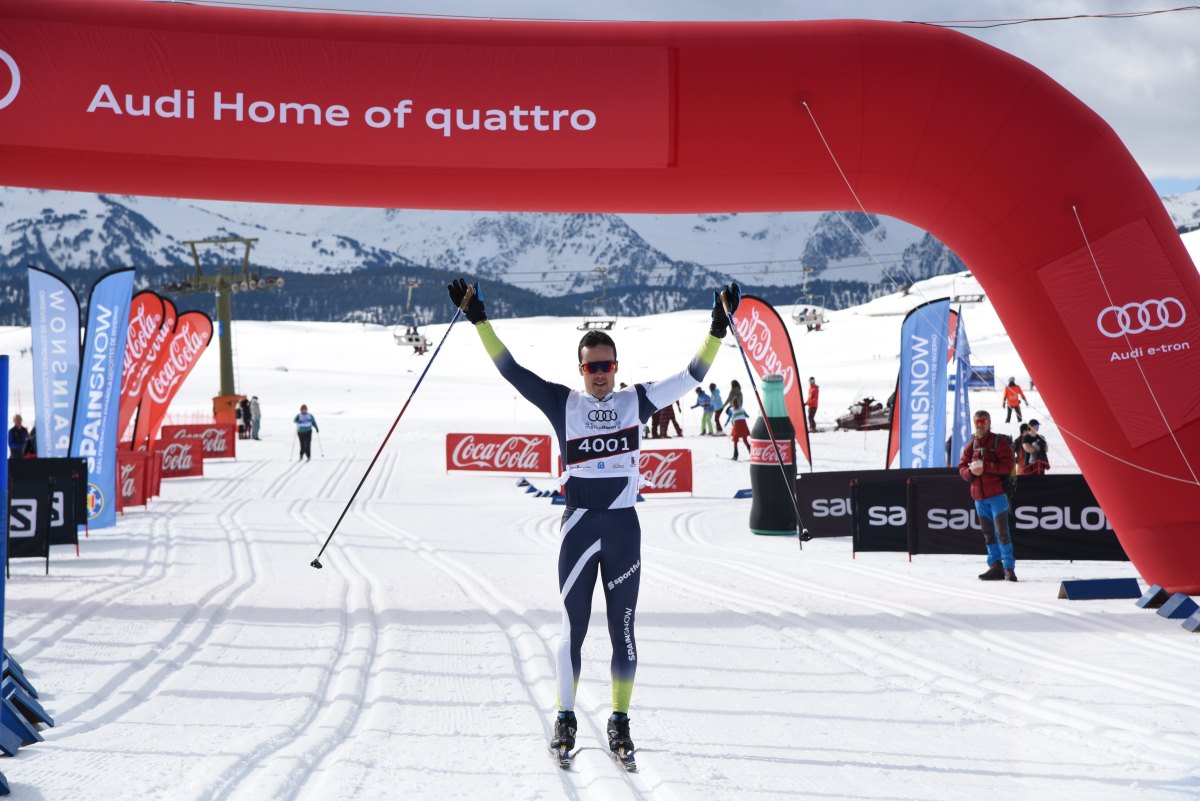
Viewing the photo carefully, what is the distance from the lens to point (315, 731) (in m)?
4.76

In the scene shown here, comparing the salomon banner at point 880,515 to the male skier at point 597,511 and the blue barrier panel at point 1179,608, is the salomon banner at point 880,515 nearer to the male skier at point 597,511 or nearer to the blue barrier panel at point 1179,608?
the blue barrier panel at point 1179,608

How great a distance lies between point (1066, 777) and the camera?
420cm

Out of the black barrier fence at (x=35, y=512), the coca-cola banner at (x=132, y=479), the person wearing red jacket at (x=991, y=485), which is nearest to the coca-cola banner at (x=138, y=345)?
the coca-cola banner at (x=132, y=479)

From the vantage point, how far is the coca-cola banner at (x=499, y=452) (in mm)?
22844

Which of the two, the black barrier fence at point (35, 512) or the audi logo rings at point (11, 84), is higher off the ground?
the audi logo rings at point (11, 84)

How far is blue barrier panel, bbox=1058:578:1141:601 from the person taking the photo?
8.30 meters

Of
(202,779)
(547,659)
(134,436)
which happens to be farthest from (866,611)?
(134,436)

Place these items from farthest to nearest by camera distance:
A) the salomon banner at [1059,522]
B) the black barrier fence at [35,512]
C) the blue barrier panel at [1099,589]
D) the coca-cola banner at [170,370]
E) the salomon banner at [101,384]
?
1. the coca-cola banner at [170,370]
2. the salomon banner at [101,384]
3. the salomon banner at [1059,522]
4. the black barrier fence at [35,512]
5. the blue barrier panel at [1099,589]

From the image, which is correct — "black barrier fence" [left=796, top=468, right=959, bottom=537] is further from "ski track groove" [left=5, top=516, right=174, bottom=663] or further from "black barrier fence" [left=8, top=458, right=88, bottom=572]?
"black barrier fence" [left=8, top=458, right=88, bottom=572]

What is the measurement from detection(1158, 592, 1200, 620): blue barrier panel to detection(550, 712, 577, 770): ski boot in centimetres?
498

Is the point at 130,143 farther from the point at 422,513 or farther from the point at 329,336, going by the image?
the point at 329,336

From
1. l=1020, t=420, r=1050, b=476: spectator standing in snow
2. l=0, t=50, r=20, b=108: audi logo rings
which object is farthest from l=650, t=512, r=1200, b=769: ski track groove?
l=1020, t=420, r=1050, b=476: spectator standing in snow

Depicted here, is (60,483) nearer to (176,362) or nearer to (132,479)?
(132,479)

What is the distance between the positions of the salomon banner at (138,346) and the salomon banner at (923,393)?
11.6 m
